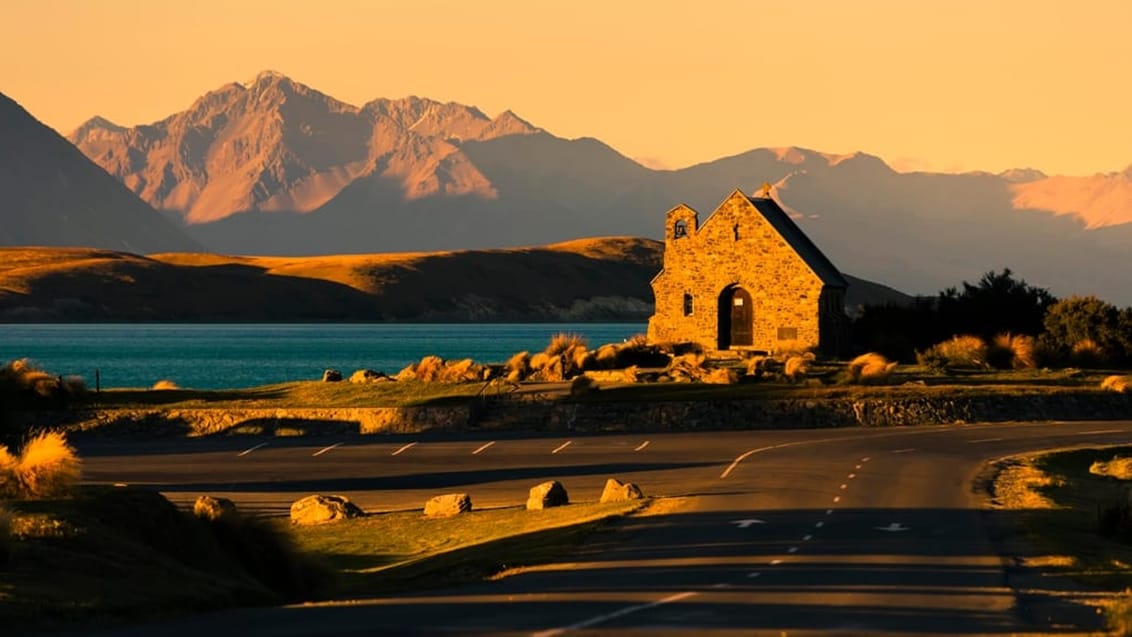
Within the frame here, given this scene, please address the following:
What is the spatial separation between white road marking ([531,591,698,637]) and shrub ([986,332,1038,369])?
6442 cm

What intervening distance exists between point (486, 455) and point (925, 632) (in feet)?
124

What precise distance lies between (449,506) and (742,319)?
47.3m

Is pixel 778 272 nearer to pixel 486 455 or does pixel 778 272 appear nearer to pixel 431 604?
pixel 486 455

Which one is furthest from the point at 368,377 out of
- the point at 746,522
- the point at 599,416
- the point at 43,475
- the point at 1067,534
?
the point at 43,475

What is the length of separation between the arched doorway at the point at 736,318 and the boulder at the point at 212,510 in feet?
192

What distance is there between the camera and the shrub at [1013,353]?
8394cm

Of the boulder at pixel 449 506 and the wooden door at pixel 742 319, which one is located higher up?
the wooden door at pixel 742 319

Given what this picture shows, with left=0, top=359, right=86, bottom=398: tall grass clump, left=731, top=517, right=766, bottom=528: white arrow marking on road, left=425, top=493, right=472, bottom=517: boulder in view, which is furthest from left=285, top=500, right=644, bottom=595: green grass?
left=0, top=359, right=86, bottom=398: tall grass clump

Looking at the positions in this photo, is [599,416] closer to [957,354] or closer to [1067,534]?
[957,354]

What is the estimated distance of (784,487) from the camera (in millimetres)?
42031

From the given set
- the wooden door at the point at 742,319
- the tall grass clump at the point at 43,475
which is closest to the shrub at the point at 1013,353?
the wooden door at the point at 742,319

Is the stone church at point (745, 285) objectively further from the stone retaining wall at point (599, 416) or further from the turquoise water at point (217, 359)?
the turquoise water at point (217, 359)

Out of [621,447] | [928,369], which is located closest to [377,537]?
[621,447]

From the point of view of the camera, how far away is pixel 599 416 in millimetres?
66188
